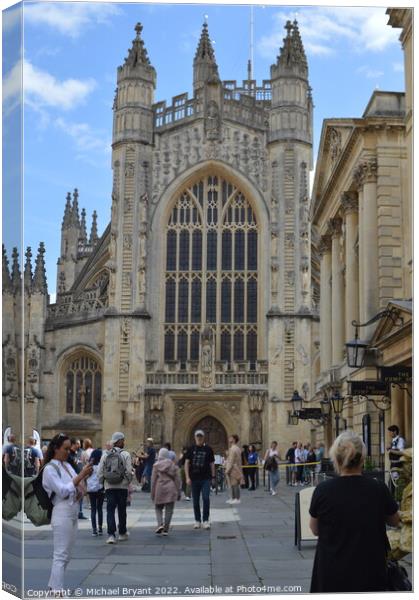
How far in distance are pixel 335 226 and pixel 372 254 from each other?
16.1ft

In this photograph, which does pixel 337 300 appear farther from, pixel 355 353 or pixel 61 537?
pixel 61 537

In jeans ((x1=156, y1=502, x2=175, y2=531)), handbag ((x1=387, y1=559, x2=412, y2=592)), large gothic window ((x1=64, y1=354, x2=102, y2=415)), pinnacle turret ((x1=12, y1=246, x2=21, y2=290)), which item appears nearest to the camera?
handbag ((x1=387, y1=559, x2=412, y2=592))

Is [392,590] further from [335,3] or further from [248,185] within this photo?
[248,185]

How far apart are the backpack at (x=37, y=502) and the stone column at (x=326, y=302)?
1818cm

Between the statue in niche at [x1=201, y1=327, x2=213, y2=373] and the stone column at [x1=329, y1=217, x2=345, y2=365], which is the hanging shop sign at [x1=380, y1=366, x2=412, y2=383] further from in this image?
the statue in niche at [x1=201, y1=327, x2=213, y2=373]

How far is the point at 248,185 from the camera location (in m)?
39.9

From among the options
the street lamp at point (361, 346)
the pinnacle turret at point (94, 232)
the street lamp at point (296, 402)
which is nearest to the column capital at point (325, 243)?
the street lamp at point (296, 402)

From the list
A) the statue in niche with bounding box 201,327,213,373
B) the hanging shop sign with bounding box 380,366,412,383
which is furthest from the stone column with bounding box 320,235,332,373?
the hanging shop sign with bounding box 380,366,412,383

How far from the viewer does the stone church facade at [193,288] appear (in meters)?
37.9

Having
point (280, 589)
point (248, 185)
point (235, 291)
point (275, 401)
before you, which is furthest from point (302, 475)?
point (280, 589)

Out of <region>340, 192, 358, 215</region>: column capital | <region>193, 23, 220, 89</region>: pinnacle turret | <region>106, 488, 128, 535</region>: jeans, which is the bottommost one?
<region>106, 488, 128, 535</region>: jeans

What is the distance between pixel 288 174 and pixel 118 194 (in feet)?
23.6

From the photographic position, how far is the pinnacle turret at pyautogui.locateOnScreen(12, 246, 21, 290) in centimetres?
782

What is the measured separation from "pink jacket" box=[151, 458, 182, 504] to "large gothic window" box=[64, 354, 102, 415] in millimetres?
26453
